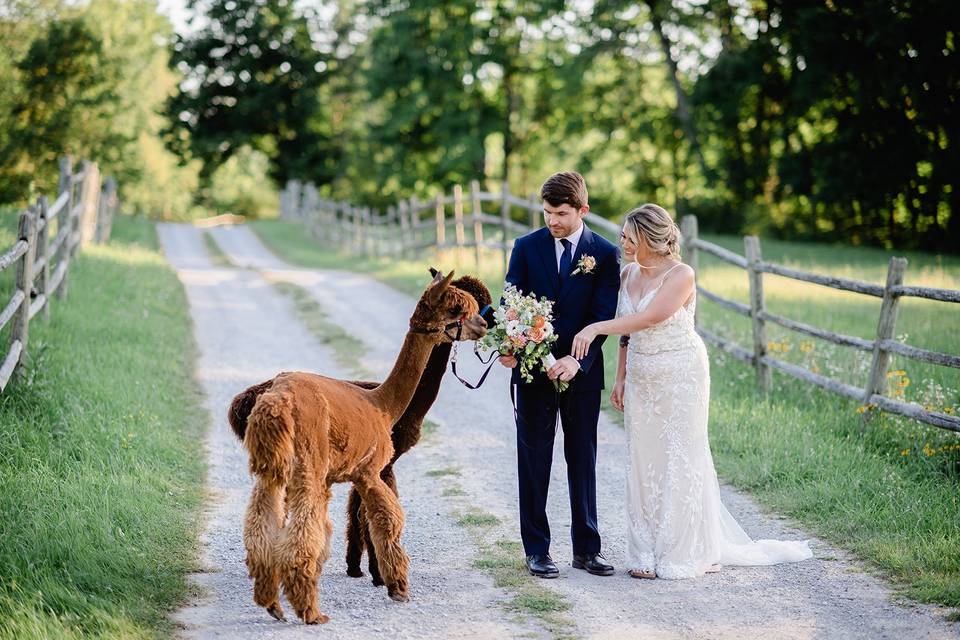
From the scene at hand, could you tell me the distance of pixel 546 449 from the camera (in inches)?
191

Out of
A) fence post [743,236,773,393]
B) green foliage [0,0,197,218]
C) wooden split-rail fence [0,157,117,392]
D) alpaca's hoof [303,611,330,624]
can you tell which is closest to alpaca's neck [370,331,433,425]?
alpaca's hoof [303,611,330,624]

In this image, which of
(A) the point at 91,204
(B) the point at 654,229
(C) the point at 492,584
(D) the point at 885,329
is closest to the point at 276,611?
(C) the point at 492,584

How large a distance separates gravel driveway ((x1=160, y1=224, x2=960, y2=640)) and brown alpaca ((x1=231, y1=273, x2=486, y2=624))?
0.26 meters

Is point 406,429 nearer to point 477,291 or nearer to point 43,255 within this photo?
point 477,291

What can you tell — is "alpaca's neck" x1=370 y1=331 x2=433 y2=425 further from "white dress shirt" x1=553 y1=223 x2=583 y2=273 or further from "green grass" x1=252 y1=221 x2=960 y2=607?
"green grass" x1=252 y1=221 x2=960 y2=607

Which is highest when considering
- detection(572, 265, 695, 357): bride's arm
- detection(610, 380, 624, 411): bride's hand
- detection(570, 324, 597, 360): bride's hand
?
detection(572, 265, 695, 357): bride's arm

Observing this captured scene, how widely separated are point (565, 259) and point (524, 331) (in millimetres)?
502

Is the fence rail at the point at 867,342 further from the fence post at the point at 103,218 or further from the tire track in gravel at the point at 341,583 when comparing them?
the fence post at the point at 103,218

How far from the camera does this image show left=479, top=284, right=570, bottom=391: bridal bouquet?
4.48 m

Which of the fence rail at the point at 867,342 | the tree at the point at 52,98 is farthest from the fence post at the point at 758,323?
the tree at the point at 52,98

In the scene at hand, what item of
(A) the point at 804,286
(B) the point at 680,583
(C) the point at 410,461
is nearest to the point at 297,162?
(A) the point at 804,286

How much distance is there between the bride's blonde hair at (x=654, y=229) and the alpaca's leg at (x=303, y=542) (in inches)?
79.0

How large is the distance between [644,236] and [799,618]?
1946 millimetres

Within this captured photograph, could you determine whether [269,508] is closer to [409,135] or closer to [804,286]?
[804,286]
